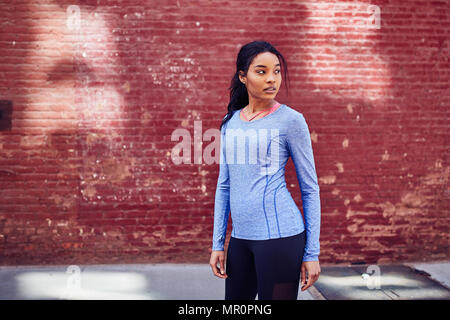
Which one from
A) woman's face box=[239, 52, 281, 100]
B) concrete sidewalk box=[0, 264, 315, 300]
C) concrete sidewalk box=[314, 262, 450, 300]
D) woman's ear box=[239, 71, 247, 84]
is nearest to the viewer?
woman's face box=[239, 52, 281, 100]

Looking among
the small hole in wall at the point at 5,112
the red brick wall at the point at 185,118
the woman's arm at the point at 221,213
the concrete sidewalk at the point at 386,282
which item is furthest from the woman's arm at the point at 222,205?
the small hole in wall at the point at 5,112

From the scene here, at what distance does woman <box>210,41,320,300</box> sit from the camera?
1796 mm

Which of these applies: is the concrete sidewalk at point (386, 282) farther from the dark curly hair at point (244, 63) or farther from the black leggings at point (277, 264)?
the dark curly hair at point (244, 63)

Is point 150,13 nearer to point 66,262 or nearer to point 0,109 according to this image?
point 0,109

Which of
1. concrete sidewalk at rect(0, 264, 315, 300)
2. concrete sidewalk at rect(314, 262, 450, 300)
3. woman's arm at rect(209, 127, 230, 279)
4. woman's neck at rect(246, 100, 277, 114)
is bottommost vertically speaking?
concrete sidewalk at rect(314, 262, 450, 300)

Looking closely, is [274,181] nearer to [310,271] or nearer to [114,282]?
[310,271]

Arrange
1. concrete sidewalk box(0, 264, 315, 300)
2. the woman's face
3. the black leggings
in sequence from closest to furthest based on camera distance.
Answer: the black leggings → the woman's face → concrete sidewalk box(0, 264, 315, 300)

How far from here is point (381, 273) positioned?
4.68 metres

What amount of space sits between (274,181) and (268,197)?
0.28 ft

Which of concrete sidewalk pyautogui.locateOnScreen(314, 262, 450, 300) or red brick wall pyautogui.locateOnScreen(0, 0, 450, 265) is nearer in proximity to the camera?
concrete sidewalk pyautogui.locateOnScreen(314, 262, 450, 300)

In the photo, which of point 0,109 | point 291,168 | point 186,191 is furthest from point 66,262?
point 291,168

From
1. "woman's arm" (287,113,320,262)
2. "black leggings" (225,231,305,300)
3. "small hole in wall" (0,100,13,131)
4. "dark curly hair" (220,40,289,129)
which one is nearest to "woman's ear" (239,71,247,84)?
"dark curly hair" (220,40,289,129)

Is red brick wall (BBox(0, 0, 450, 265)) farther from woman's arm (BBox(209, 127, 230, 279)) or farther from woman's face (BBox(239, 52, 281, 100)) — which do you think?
woman's face (BBox(239, 52, 281, 100))

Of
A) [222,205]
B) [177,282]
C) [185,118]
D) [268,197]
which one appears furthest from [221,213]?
[185,118]
